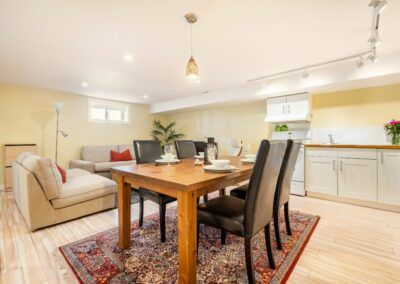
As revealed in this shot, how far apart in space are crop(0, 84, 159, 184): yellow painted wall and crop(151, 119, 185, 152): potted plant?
1184 millimetres

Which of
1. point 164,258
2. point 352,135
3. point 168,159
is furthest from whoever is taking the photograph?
point 352,135

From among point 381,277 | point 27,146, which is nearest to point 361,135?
point 381,277

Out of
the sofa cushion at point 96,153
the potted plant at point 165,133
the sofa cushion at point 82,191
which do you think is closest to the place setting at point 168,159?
the sofa cushion at point 82,191

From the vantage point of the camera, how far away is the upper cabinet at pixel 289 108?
3.56 meters

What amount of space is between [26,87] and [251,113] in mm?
4969

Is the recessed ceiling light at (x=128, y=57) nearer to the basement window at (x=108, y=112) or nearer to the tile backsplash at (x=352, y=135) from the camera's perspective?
the basement window at (x=108, y=112)

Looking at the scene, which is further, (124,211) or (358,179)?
(358,179)

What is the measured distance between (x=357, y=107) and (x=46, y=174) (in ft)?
15.5

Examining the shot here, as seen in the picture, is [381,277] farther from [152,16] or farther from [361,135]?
[152,16]

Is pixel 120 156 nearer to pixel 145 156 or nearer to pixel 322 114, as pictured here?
pixel 145 156

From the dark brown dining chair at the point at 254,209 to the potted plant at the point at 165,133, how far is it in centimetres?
484

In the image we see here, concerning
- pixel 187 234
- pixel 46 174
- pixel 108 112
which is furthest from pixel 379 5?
pixel 108 112

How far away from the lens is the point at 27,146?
396 centimetres

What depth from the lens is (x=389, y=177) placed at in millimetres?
2812
